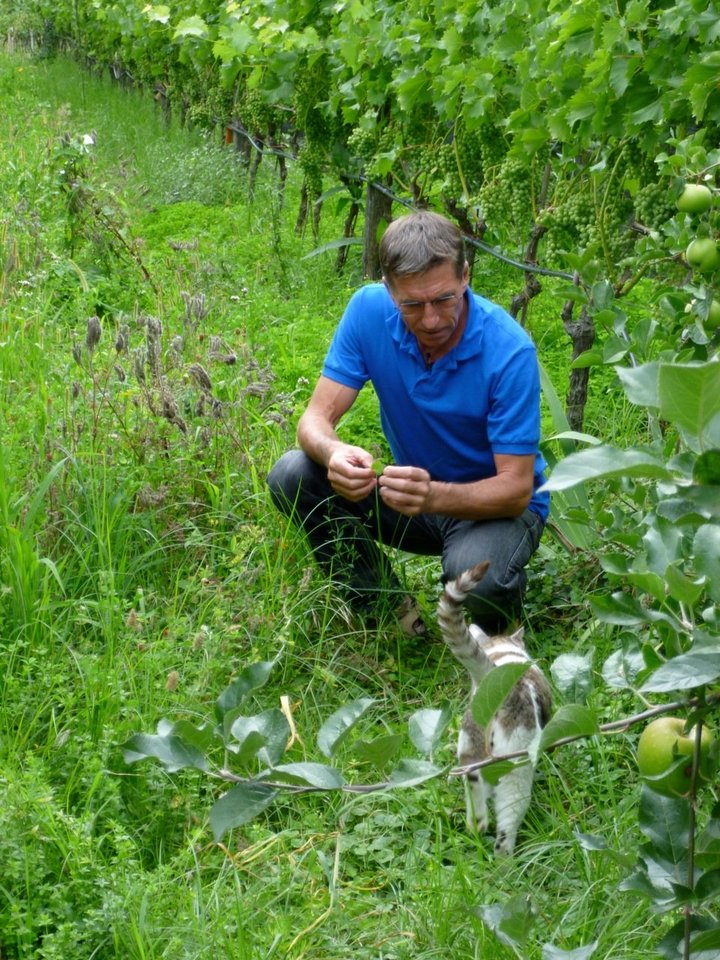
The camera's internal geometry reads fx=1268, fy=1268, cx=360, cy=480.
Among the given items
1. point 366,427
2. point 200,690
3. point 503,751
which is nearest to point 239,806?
point 503,751

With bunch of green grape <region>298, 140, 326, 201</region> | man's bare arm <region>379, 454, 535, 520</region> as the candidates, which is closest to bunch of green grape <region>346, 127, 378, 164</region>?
bunch of green grape <region>298, 140, 326, 201</region>

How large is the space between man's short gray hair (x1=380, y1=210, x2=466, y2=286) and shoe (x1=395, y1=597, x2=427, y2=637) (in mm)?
1020

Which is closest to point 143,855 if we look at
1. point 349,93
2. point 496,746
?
point 496,746

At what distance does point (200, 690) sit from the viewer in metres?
3.26

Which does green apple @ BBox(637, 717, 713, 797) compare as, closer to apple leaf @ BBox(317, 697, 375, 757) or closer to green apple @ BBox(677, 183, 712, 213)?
apple leaf @ BBox(317, 697, 375, 757)

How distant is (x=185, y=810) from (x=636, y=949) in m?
1.07

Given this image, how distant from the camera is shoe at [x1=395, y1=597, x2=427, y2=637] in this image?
390 centimetres

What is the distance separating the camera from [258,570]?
3.75 metres

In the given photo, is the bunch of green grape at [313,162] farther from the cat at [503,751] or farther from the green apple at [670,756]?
the green apple at [670,756]

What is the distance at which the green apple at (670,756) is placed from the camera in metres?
1.46

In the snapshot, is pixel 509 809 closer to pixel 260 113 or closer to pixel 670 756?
pixel 670 756

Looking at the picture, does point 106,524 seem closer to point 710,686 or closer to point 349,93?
point 710,686

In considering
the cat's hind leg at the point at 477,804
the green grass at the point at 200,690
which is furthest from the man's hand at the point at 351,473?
the cat's hind leg at the point at 477,804

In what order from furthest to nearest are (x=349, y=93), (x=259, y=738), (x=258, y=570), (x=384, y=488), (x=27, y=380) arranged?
(x=349, y=93), (x=27, y=380), (x=258, y=570), (x=384, y=488), (x=259, y=738)
